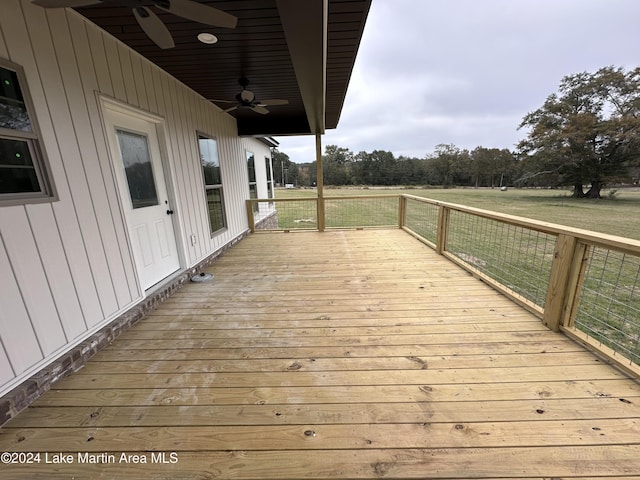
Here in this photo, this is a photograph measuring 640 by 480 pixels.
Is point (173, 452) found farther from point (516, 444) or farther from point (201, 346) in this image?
point (516, 444)

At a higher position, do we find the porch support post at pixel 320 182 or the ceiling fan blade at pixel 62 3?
the ceiling fan blade at pixel 62 3

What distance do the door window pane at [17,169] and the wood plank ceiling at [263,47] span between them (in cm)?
100

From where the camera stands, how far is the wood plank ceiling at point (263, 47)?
70.1 inches

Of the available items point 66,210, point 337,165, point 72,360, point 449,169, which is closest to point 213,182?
point 66,210

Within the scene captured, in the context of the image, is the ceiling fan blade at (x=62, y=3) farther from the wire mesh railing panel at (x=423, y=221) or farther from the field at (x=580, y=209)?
the field at (x=580, y=209)

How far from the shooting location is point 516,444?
116cm

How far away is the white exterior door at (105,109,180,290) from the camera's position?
237 centimetres

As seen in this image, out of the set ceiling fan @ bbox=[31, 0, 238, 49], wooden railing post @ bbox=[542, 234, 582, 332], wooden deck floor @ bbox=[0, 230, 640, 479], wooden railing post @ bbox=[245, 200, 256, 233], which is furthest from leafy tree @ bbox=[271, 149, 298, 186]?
wooden railing post @ bbox=[542, 234, 582, 332]

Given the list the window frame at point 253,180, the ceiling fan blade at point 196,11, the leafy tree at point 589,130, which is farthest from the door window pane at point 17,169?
the leafy tree at point 589,130

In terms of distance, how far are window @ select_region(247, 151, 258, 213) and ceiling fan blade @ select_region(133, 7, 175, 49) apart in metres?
4.71

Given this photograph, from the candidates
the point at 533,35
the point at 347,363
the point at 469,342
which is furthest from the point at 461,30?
the point at 347,363

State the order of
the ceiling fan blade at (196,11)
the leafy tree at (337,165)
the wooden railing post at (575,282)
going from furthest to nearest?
the leafy tree at (337,165)
the wooden railing post at (575,282)
the ceiling fan blade at (196,11)

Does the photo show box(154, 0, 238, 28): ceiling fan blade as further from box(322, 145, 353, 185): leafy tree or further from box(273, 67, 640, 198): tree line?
box(322, 145, 353, 185): leafy tree

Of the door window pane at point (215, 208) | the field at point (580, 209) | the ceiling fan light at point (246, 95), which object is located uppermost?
the ceiling fan light at point (246, 95)
